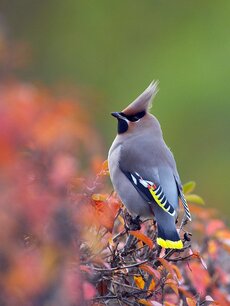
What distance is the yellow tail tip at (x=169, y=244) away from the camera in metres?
2.68

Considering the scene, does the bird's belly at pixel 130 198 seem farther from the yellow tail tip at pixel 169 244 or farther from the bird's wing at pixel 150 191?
the yellow tail tip at pixel 169 244

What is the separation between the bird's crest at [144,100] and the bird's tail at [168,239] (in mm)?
709

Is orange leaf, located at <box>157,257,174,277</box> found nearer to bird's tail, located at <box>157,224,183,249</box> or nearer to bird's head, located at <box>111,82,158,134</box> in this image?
bird's tail, located at <box>157,224,183,249</box>

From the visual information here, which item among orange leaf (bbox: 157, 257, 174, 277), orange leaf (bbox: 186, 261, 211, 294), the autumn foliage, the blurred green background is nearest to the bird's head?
orange leaf (bbox: 186, 261, 211, 294)

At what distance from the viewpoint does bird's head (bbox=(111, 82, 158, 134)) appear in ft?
11.8

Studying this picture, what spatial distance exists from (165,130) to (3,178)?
857cm

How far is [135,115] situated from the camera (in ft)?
12.1

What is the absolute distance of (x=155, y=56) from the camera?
1134cm

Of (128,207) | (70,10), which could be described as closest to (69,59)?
(70,10)

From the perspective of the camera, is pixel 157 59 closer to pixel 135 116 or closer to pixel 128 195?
pixel 135 116

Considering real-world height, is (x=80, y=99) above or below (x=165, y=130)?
above

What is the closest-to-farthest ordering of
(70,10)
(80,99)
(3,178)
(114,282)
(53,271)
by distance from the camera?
1. (3,178)
2. (53,271)
3. (80,99)
4. (114,282)
5. (70,10)

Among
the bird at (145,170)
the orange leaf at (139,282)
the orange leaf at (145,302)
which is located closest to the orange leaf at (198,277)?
the bird at (145,170)

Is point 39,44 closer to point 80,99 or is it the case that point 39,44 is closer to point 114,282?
point 114,282
